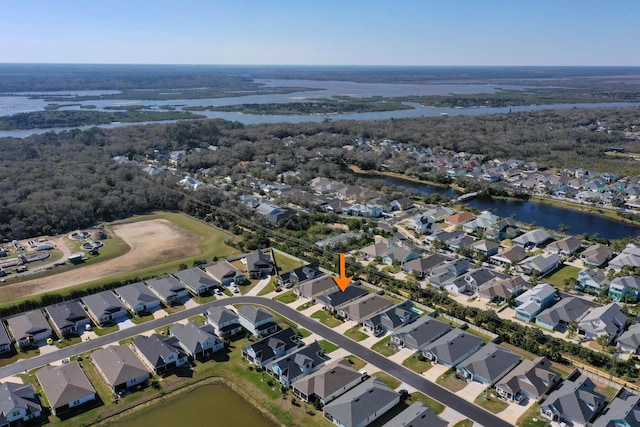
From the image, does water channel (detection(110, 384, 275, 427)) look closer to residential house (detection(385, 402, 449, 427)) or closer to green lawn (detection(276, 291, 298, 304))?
residential house (detection(385, 402, 449, 427))

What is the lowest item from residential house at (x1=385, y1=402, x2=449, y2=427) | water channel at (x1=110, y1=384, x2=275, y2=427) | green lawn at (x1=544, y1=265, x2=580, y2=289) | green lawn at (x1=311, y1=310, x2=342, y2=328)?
water channel at (x1=110, y1=384, x2=275, y2=427)

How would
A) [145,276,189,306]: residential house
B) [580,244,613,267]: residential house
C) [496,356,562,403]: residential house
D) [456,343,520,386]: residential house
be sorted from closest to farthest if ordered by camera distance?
[496,356,562,403]: residential house < [456,343,520,386]: residential house < [145,276,189,306]: residential house < [580,244,613,267]: residential house

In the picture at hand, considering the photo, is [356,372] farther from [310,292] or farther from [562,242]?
[562,242]

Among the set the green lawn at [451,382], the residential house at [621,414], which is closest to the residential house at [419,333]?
the green lawn at [451,382]

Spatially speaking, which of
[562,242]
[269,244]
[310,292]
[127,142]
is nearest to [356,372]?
[310,292]

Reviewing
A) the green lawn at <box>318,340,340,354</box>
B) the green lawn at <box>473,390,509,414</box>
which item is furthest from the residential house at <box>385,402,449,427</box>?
the green lawn at <box>318,340,340,354</box>

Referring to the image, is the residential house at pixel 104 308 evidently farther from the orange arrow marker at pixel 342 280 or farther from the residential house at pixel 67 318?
the orange arrow marker at pixel 342 280

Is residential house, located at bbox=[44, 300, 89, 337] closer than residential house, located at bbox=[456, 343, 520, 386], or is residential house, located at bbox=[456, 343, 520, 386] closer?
residential house, located at bbox=[456, 343, 520, 386]
